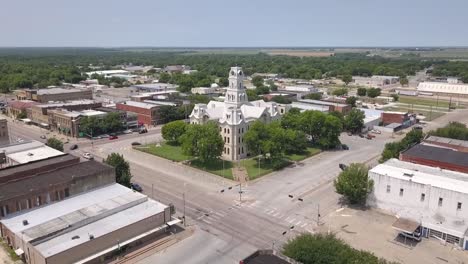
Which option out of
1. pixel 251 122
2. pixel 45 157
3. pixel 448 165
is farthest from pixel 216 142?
pixel 448 165

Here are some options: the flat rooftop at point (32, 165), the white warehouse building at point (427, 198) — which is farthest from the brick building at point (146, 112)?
the white warehouse building at point (427, 198)

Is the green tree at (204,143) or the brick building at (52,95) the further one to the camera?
the brick building at (52,95)

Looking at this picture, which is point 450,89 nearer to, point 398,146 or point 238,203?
point 398,146

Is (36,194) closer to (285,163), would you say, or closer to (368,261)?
(368,261)

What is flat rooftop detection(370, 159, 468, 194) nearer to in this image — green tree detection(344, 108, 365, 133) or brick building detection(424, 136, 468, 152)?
brick building detection(424, 136, 468, 152)

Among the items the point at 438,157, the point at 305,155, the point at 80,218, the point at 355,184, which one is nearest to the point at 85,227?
the point at 80,218

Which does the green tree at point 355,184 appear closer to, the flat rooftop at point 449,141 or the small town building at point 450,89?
the flat rooftop at point 449,141

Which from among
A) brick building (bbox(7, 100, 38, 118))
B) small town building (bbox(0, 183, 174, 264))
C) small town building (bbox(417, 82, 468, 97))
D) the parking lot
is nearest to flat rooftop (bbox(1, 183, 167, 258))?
small town building (bbox(0, 183, 174, 264))
